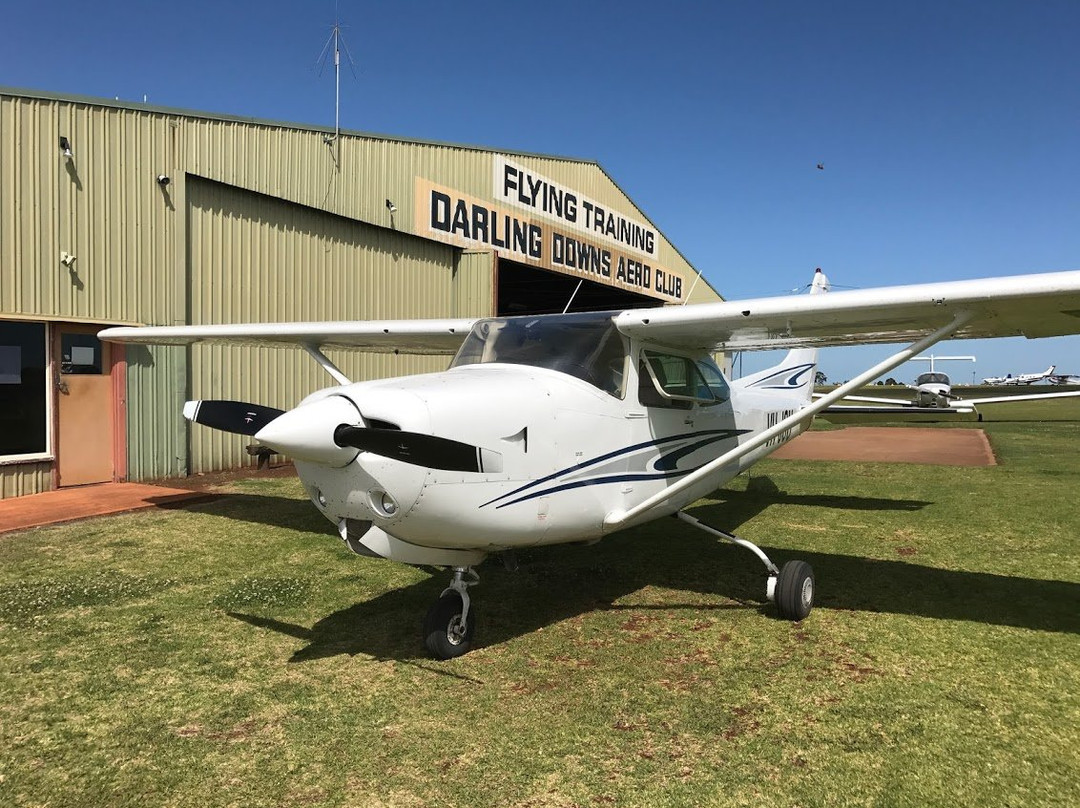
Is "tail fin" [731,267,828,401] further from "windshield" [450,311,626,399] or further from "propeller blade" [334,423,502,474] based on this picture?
"propeller blade" [334,423,502,474]

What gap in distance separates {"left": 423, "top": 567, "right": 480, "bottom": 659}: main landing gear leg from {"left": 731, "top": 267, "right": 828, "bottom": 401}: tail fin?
224 inches

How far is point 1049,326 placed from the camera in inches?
193

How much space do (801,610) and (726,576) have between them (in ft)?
3.80

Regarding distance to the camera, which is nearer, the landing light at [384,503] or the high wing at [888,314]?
the landing light at [384,503]

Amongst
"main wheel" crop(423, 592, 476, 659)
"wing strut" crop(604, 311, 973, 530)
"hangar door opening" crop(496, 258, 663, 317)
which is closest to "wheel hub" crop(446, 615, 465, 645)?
"main wheel" crop(423, 592, 476, 659)

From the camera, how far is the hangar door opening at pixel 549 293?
2141 cm

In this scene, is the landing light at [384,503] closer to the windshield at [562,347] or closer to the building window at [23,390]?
the windshield at [562,347]

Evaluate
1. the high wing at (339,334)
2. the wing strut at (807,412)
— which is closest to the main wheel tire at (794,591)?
the wing strut at (807,412)

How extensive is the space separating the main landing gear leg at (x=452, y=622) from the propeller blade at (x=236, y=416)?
155cm

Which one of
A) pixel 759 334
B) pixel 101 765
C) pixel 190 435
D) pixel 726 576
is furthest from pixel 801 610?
pixel 190 435

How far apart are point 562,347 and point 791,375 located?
18.8 feet

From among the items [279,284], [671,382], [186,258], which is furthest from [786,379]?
[186,258]

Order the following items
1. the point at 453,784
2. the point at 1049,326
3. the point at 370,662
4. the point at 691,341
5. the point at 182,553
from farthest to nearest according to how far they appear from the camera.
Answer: the point at 182,553, the point at 691,341, the point at 1049,326, the point at 370,662, the point at 453,784

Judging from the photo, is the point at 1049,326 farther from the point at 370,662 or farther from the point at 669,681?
the point at 370,662
